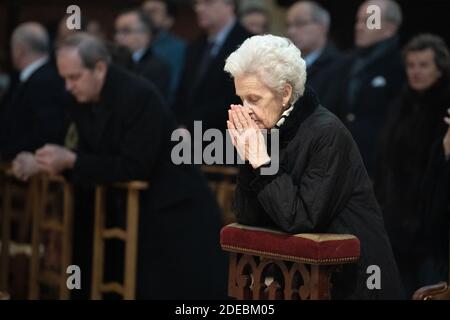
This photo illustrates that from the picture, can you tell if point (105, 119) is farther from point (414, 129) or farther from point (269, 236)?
point (269, 236)

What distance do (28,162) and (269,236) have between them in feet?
10.1

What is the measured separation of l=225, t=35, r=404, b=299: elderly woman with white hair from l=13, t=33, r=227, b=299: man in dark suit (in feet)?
6.58

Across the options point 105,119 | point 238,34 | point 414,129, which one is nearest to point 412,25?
point 238,34

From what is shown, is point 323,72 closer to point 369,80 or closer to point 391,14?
point 369,80

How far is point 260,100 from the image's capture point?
4.01 meters

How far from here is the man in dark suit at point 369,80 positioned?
6.71 m

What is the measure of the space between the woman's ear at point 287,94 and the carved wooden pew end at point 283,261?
491 mm


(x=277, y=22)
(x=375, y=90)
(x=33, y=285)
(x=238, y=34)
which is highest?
(x=277, y=22)

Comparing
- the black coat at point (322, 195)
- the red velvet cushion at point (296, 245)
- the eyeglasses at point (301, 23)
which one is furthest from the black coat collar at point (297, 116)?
the eyeglasses at point (301, 23)

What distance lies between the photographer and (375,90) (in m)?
6.80

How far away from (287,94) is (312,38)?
11.4ft

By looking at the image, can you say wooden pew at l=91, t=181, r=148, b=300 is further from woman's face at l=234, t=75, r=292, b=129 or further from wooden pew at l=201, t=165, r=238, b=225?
woman's face at l=234, t=75, r=292, b=129

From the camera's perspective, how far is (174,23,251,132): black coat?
746 cm

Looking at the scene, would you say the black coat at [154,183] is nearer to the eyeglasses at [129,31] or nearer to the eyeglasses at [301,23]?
the eyeglasses at [301,23]
